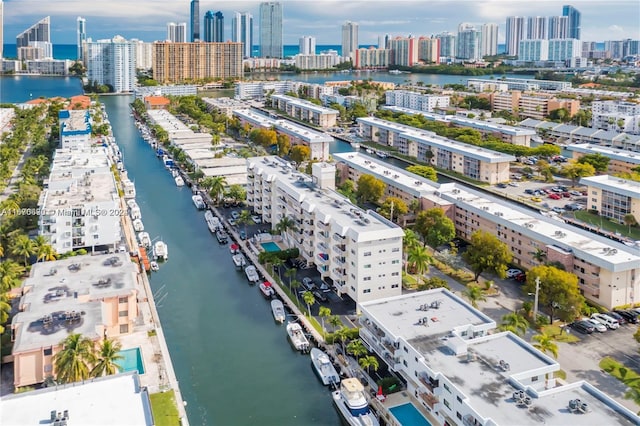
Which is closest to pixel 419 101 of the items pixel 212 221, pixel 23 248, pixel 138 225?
pixel 212 221

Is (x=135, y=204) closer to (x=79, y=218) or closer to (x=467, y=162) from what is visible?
(x=79, y=218)

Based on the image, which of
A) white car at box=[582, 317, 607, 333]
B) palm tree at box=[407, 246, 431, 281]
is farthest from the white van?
palm tree at box=[407, 246, 431, 281]

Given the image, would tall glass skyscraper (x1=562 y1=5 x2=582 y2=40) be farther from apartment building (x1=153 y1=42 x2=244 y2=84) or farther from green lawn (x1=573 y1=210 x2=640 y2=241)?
green lawn (x1=573 y1=210 x2=640 y2=241)

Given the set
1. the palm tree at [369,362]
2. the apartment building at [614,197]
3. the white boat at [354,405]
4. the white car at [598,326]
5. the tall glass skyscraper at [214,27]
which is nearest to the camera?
the white boat at [354,405]

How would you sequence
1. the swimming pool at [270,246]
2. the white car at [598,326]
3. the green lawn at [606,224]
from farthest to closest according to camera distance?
the green lawn at [606,224] → the swimming pool at [270,246] → the white car at [598,326]

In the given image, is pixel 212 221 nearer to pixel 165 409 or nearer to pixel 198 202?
pixel 198 202

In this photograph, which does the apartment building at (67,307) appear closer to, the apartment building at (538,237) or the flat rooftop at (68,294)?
the flat rooftop at (68,294)

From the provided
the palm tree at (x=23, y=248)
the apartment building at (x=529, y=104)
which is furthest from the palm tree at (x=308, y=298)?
the apartment building at (x=529, y=104)

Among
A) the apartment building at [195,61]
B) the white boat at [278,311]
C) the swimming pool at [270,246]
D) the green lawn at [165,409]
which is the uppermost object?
the apartment building at [195,61]
